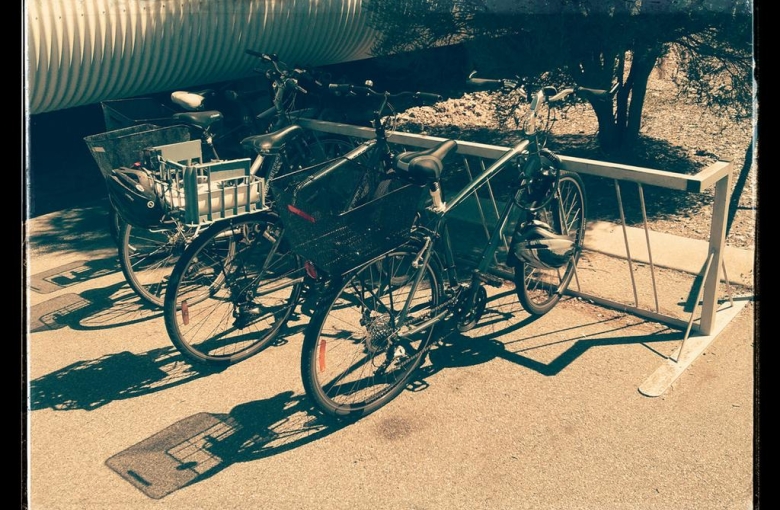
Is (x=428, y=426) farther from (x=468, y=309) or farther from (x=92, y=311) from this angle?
(x=92, y=311)

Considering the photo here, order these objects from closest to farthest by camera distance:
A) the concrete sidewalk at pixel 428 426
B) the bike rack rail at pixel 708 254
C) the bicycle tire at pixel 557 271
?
the concrete sidewalk at pixel 428 426 → the bike rack rail at pixel 708 254 → the bicycle tire at pixel 557 271

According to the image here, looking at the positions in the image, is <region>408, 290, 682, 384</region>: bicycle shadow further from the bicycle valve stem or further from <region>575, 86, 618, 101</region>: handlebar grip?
<region>575, 86, 618, 101</region>: handlebar grip

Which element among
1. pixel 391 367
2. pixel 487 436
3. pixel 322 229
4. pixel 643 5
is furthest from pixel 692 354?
pixel 643 5

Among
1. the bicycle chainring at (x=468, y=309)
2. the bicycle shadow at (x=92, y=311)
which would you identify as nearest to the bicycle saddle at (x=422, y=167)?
the bicycle chainring at (x=468, y=309)

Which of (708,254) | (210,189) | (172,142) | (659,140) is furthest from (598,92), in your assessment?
(659,140)

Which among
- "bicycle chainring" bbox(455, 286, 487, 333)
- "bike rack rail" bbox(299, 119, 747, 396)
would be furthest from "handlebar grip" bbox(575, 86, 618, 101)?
"bicycle chainring" bbox(455, 286, 487, 333)

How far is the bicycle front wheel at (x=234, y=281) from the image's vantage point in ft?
13.8

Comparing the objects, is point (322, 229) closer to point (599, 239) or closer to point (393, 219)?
point (393, 219)

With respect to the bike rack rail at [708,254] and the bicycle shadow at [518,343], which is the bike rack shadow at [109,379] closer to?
the bicycle shadow at [518,343]

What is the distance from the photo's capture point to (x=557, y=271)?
205 inches

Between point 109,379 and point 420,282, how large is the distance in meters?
1.80

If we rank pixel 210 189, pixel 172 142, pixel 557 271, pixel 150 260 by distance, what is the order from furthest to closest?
pixel 150 260, pixel 557 271, pixel 172 142, pixel 210 189

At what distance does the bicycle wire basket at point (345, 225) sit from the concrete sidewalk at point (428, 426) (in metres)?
0.86
